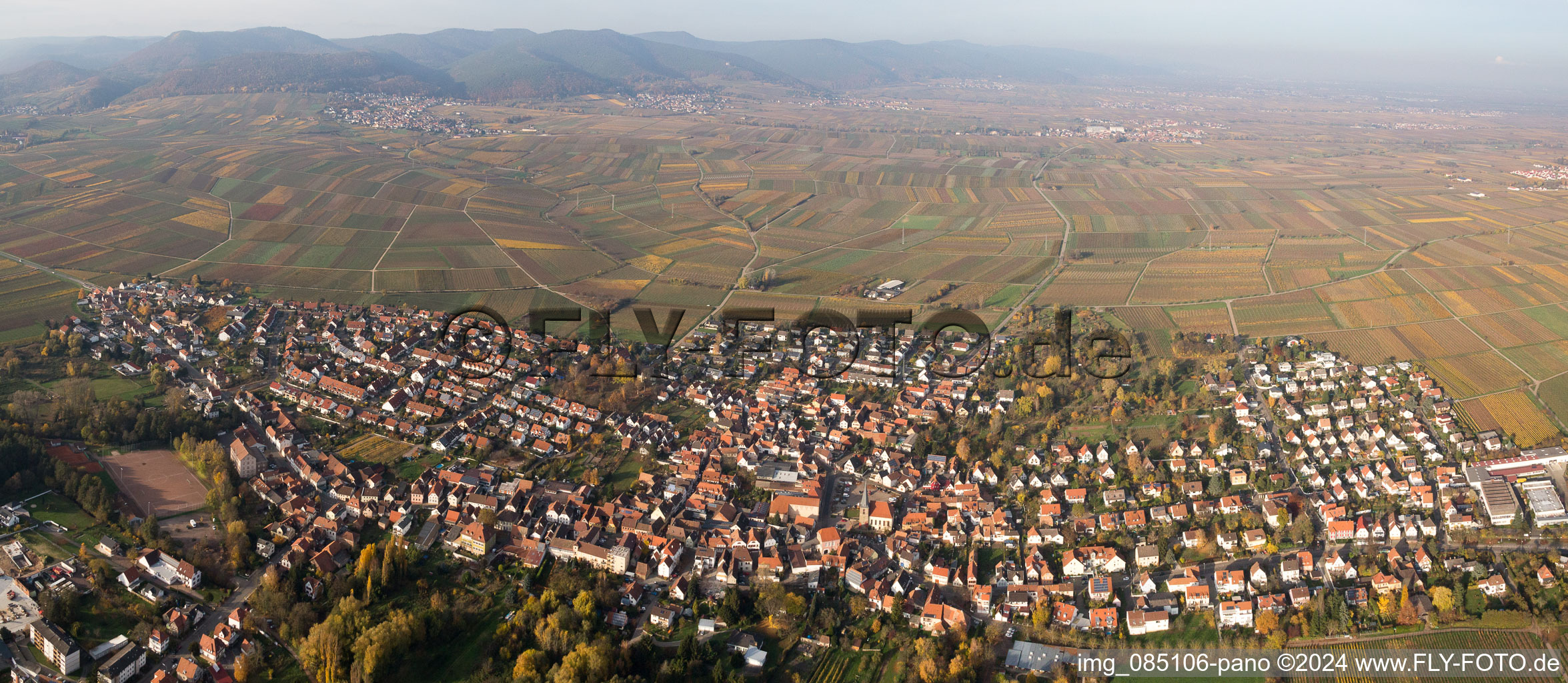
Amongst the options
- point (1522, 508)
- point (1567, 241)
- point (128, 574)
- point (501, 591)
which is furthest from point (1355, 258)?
point (128, 574)

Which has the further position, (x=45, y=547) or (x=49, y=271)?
(x=49, y=271)

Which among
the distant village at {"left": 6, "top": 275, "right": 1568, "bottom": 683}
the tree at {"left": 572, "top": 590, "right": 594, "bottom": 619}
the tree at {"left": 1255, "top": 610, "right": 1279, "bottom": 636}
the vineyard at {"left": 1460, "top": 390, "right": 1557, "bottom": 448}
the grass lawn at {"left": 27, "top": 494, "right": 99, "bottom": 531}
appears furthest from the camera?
the vineyard at {"left": 1460, "top": 390, "right": 1557, "bottom": 448}

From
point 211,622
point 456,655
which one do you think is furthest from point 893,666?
point 211,622

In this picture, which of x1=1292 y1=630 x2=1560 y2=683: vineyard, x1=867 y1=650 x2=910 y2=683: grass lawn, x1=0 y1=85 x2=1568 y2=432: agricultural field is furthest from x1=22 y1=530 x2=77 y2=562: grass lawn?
x1=1292 y1=630 x2=1560 y2=683: vineyard

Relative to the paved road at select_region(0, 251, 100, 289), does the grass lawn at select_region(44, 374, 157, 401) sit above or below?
below

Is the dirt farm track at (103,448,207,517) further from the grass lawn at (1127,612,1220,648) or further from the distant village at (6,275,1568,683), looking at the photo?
the grass lawn at (1127,612,1220,648)

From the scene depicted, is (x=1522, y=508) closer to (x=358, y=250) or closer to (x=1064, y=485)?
(x=1064, y=485)

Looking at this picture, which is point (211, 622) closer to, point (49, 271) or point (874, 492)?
point (874, 492)
